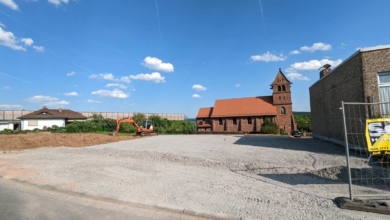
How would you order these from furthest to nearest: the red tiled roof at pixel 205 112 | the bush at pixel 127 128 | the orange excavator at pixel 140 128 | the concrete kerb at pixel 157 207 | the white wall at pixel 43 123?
1. the red tiled roof at pixel 205 112
2. the white wall at pixel 43 123
3. the bush at pixel 127 128
4. the orange excavator at pixel 140 128
5. the concrete kerb at pixel 157 207

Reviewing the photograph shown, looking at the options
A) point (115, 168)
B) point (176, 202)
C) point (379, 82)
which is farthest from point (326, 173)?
point (115, 168)

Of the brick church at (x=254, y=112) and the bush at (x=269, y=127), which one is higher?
the brick church at (x=254, y=112)

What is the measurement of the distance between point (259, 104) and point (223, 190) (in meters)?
40.7

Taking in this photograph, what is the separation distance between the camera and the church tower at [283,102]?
135ft

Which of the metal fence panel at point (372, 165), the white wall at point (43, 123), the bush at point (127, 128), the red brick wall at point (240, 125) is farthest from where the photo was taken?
the white wall at point (43, 123)

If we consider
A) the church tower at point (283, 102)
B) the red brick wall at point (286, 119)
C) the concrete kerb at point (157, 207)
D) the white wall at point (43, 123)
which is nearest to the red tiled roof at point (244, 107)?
the church tower at point (283, 102)

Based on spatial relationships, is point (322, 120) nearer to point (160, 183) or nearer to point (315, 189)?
point (315, 189)

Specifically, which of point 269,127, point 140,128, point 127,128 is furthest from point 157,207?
point 127,128

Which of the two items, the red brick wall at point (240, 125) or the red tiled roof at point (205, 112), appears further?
the red tiled roof at point (205, 112)

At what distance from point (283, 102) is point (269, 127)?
6.82 m

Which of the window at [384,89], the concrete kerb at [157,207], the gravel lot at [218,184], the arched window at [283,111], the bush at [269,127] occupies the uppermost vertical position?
the arched window at [283,111]

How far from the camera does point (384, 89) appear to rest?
1020 centimetres

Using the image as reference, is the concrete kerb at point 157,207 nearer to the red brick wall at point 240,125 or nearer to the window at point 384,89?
the window at point 384,89

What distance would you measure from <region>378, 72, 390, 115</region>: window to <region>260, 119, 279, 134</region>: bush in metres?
28.9
